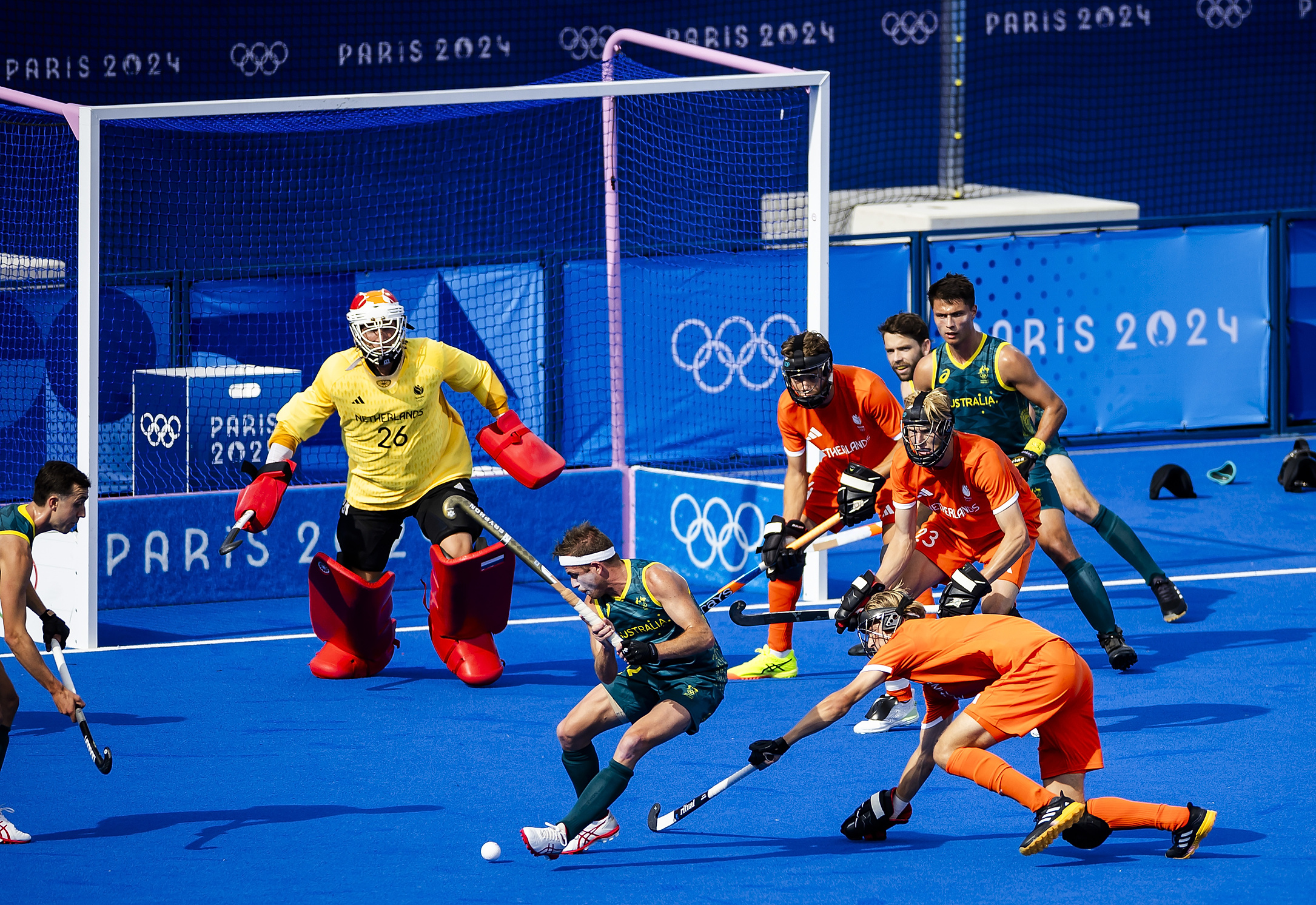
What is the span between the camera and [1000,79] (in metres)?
19.4

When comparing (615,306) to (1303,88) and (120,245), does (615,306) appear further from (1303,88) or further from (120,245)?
(1303,88)

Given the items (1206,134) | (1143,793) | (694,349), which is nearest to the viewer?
(1143,793)

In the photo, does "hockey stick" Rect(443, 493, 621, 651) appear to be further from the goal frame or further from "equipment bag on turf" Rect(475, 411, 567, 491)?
the goal frame

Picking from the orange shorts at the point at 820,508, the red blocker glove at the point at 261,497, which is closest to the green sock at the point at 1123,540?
the orange shorts at the point at 820,508

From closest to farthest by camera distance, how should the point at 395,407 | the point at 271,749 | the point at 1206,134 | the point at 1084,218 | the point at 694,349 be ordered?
the point at 271,749 → the point at 395,407 → the point at 694,349 → the point at 1084,218 → the point at 1206,134

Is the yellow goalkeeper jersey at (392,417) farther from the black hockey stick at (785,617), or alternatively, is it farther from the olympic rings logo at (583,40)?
the olympic rings logo at (583,40)

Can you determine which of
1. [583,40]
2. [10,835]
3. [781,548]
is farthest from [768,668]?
[583,40]

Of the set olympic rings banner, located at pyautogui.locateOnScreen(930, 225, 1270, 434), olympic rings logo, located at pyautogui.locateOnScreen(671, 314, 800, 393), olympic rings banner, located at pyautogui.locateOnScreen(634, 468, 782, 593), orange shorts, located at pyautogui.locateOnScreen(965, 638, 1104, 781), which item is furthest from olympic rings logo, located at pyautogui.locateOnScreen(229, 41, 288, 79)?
orange shorts, located at pyautogui.locateOnScreen(965, 638, 1104, 781)

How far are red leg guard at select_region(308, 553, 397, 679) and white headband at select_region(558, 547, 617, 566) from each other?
9.13 ft

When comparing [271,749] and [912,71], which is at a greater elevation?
[912,71]

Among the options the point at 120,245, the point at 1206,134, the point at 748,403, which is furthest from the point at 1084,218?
the point at 120,245

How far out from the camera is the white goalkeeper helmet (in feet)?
28.1

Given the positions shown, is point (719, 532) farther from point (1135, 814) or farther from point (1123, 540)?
point (1135, 814)

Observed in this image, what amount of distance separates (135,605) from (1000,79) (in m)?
12.2
